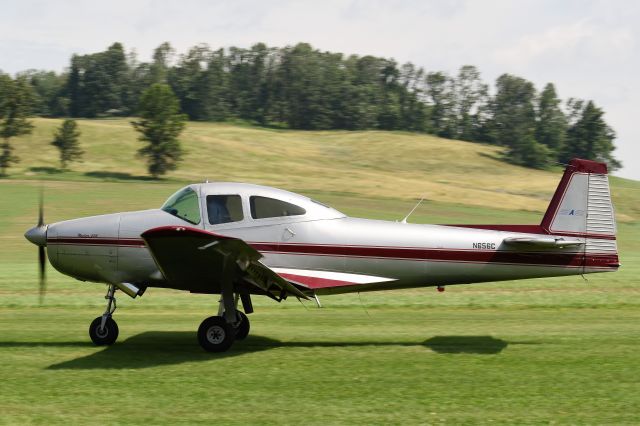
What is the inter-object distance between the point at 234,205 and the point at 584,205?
4825 millimetres

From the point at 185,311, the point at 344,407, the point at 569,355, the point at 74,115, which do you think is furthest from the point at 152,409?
the point at 74,115

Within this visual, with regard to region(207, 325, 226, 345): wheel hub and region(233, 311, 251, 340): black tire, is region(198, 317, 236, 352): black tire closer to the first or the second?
region(207, 325, 226, 345): wheel hub

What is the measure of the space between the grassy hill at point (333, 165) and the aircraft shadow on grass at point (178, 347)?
172 feet

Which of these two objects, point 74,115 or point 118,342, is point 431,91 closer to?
point 74,115

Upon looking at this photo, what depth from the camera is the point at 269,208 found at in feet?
36.7

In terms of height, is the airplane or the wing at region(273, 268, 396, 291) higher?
the airplane

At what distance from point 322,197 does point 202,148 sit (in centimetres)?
3731

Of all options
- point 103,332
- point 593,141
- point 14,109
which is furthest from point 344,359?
point 593,141

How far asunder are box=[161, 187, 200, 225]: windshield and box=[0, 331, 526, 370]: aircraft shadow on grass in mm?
1757

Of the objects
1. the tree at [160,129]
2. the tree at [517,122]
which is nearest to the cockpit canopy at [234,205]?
the tree at [160,129]

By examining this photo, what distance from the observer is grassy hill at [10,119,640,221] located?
6994cm

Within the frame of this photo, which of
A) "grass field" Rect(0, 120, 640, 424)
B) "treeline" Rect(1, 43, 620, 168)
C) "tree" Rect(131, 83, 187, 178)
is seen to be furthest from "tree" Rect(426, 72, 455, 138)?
"grass field" Rect(0, 120, 640, 424)

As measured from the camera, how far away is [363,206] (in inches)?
2154

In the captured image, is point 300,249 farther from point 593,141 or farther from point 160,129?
point 593,141
